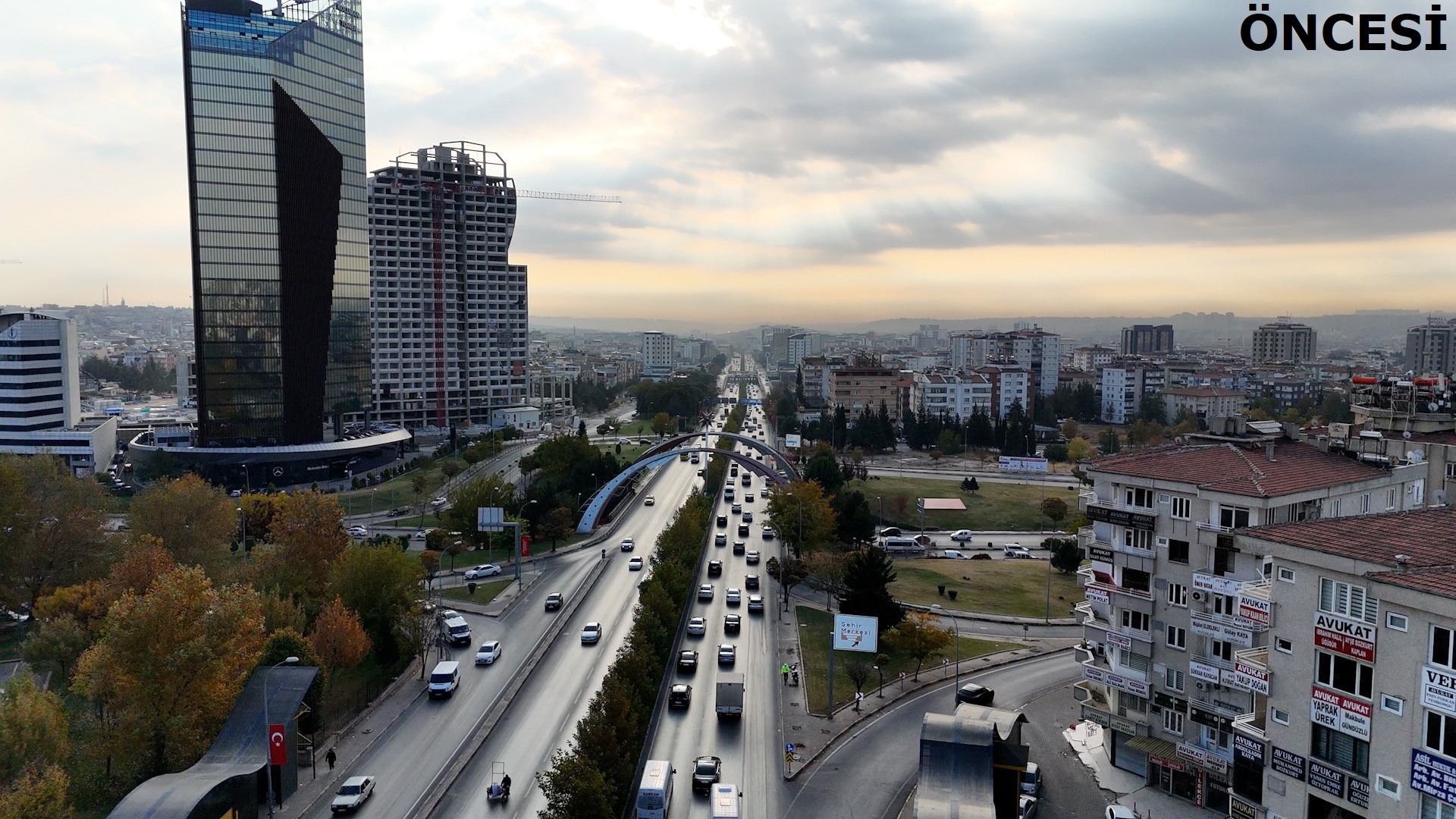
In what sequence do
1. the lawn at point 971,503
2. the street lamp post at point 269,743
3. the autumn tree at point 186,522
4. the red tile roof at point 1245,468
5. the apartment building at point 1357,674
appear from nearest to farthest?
1. the apartment building at point 1357,674
2. the street lamp post at point 269,743
3. the red tile roof at point 1245,468
4. the autumn tree at point 186,522
5. the lawn at point 971,503

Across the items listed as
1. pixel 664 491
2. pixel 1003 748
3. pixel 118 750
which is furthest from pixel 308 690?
pixel 664 491

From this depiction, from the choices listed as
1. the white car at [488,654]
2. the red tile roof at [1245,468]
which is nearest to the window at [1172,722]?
the red tile roof at [1245,468]

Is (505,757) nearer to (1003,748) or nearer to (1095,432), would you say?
(1003,748)

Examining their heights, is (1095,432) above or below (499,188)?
below

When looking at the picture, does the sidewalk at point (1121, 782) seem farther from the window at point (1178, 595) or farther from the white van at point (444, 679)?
the white van at point (444, 679)

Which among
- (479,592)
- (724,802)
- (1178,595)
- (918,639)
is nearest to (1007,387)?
(479,592)

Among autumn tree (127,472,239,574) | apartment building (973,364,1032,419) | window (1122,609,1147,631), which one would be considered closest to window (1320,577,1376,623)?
window (1122,609,1147,631)

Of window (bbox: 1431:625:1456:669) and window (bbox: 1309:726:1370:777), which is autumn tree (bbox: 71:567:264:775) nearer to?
window (bbox: 1309:726:1370:777)
